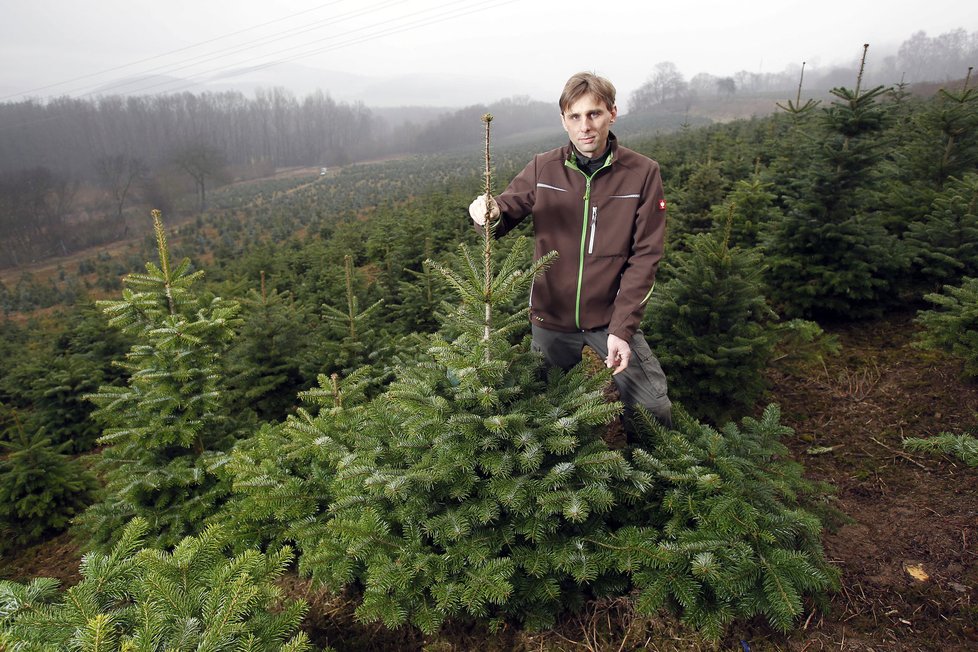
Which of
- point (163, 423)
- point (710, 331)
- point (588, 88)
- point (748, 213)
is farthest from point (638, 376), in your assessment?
point (748, 213)

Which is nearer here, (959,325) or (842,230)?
(959,325)

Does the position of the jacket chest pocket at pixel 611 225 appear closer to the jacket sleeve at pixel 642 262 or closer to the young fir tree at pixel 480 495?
the jacket sleeve at pixel 642 262

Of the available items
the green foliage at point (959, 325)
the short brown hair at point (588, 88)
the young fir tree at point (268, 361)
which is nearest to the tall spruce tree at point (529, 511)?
the short brown hair at point (588, 88)

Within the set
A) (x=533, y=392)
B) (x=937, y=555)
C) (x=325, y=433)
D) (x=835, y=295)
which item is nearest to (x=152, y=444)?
(x=325, y=433)

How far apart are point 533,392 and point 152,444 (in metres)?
3.22

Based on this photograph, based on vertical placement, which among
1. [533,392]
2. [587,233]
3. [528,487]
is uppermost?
[587,233]

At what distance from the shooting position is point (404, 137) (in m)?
68.5

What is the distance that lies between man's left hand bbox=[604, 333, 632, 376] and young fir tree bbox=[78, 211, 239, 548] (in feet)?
10.1

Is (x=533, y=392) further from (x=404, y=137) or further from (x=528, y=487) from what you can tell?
(x=404, y=137)

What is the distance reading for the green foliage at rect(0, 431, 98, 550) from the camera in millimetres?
5164

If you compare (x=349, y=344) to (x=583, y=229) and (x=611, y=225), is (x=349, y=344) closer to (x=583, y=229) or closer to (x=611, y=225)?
(x=583, y=229)

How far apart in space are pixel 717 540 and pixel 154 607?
7.27 ft

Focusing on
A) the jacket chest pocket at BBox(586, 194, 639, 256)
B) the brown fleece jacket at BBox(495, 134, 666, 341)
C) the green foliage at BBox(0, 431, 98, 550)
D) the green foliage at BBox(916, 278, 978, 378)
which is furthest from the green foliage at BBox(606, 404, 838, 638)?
the green foliage at BBox(0, 431, 98, 550)

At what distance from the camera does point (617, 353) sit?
251cm
